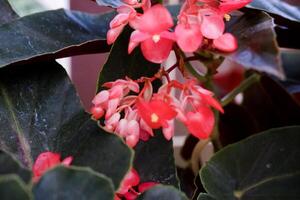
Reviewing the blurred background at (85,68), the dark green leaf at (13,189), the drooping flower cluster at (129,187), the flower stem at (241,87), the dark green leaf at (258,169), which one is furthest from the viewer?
the blurred background at (85,68)

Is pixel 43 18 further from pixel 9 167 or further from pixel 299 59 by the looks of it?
pixel 299 59

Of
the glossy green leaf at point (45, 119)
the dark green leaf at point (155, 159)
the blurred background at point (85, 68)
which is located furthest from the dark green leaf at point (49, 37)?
the blurred background at point (85, 68)

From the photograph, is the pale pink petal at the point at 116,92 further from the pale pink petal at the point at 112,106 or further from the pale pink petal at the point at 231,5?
the pale pink petal at the point at 231,5

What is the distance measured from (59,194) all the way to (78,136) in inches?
4.8

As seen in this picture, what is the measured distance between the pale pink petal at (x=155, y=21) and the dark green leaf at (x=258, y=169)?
179 mm

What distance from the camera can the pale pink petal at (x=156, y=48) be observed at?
0.39 m

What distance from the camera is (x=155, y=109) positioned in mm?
386

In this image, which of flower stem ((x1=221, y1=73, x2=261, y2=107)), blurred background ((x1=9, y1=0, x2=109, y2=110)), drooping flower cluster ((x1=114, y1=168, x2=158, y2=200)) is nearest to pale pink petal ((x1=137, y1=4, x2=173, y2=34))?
drooping flower cluster ((x1=114, y1=168, x2=158, y2=200))

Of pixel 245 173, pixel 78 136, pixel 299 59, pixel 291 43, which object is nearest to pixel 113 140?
pixel 78 136

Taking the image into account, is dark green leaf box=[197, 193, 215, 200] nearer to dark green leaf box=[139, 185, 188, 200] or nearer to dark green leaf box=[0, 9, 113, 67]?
dark green leaf box=[139, 185, 188, 200]

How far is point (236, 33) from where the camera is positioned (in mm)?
469

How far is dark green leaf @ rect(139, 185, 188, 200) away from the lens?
399 millimetres

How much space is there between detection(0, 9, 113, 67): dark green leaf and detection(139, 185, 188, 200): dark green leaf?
0.59 feet

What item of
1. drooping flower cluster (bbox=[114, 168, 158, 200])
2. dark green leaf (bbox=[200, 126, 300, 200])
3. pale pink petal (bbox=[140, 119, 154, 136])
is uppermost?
pale pink petal (bbox=[140, 119, 154, 136])
